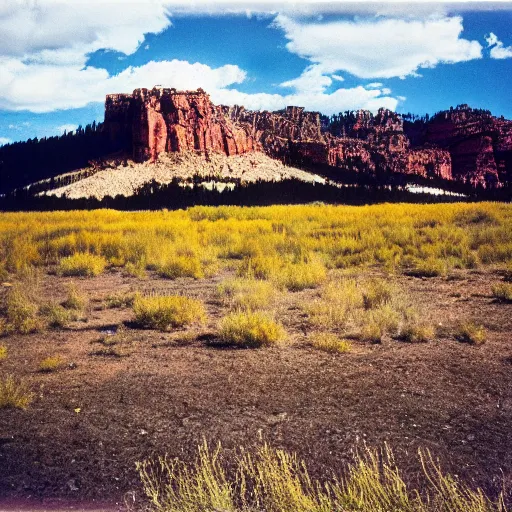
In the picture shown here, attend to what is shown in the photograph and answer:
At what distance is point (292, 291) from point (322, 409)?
5.38 meters

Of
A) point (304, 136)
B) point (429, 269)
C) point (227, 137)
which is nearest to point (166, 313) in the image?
point (429, 269)

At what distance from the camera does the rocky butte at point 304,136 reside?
92812 millimetres

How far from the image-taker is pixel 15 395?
443 cm

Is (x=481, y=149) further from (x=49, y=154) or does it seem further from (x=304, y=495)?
(x=304, y=495)

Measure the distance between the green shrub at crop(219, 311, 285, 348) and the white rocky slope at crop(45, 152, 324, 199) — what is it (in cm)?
6456

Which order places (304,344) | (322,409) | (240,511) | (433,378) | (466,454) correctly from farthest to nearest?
(304,344) < (433,378) < (322,409) < (466,454) < (240,511)

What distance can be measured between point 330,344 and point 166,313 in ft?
9.28

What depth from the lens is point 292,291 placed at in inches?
379

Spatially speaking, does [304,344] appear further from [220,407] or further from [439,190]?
[439,190]

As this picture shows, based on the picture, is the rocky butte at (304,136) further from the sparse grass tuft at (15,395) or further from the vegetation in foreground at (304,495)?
the vegetation in foreground at (304,495)

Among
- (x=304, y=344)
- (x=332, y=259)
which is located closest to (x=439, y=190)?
(x=332, y=259)

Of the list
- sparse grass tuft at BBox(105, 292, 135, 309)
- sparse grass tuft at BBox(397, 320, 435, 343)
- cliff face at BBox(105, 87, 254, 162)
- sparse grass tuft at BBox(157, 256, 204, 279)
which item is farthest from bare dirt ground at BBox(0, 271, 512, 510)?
cliff face at BBox(105, 87, 254, 162)

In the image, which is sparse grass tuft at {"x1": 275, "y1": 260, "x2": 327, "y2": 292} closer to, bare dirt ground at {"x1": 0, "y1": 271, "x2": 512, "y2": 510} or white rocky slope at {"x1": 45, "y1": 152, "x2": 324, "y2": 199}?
bare dirt ground at {"x1": 0, "y1": 271, "x2": 512, "y2": 510}

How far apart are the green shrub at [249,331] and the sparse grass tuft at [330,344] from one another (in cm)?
55
